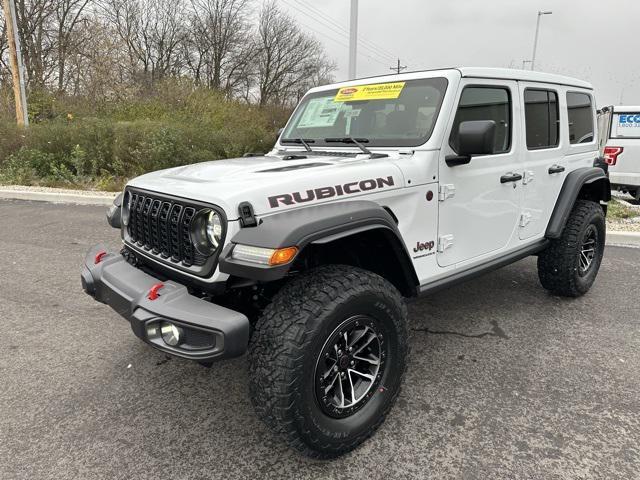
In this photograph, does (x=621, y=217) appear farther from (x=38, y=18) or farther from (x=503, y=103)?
(x=38, y=18)

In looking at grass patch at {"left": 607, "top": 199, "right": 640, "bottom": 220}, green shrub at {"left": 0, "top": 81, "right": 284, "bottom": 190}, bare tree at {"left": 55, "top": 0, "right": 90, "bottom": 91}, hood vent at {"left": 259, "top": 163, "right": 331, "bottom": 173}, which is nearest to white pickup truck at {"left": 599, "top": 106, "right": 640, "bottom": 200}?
grass patch at {"left": 607, "top": 199, "right": 640, "bottom": 220}

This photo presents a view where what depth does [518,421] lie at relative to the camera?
2455 mm

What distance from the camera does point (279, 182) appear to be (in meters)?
2.15

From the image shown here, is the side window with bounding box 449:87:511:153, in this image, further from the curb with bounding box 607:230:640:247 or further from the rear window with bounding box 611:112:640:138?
the rear window with bounding box 611:112:640:138

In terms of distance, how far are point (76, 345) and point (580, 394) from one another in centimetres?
333

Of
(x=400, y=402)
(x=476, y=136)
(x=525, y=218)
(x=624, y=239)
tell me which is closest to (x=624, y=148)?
(x=624, y=239)

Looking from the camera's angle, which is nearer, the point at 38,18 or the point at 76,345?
the point at 76,345

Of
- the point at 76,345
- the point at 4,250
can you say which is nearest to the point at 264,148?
the point at 4,250

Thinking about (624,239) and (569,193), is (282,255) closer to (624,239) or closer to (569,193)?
(569,193)

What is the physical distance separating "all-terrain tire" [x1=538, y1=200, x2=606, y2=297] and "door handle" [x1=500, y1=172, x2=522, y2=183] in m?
0.91

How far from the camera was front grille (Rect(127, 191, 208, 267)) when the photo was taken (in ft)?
7.29

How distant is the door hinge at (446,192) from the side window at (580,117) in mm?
1797

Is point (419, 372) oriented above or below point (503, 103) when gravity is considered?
below

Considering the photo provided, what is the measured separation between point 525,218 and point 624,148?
315 inches
